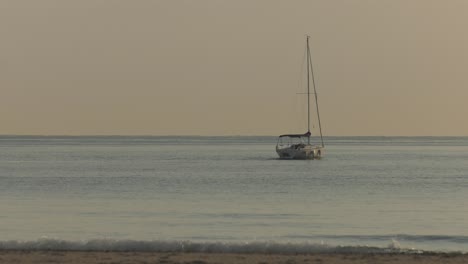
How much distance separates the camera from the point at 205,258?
28.9m

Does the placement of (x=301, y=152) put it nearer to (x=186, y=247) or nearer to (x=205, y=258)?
(x=186, y=247)

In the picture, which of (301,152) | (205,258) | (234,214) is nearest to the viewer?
(205,258)

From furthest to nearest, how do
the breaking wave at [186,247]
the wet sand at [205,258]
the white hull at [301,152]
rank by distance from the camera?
the white hull at [301,152], the breaking wave at [186,247], the wet sand at [205,258]

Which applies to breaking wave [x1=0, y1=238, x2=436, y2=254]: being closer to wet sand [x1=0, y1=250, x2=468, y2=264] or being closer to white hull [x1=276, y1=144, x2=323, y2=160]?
wet sand [x1=0, y1=250, x2=468, y2=264]

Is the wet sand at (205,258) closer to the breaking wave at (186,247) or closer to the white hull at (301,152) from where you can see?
the breaking wave at (186,247)

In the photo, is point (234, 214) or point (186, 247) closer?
point (186, 247)

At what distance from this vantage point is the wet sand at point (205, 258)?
28.0m

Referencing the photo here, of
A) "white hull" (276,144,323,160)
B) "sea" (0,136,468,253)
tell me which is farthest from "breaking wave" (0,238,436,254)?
"white hull" (276,144,323,160)

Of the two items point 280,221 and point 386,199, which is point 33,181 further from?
point 280,221

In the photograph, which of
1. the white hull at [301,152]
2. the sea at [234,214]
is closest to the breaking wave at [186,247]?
the sea at [234,214]

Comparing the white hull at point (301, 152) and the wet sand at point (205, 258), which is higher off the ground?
the wet sand at point (205, 258)

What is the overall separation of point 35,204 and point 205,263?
28.6m

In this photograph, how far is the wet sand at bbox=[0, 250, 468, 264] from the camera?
Answer: 91.8 feet

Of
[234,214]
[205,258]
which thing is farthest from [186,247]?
[234,214]
